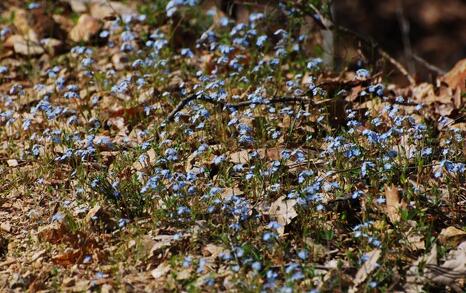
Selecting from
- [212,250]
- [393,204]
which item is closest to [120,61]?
[212,250]

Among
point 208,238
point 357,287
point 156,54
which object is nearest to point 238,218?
point 208,238

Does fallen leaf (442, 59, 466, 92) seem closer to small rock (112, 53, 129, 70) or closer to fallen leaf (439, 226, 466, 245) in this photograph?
fallen leaf (439, 226, 466, 245)

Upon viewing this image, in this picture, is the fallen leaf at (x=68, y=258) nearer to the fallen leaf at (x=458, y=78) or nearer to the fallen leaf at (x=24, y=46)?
the fallen leaf at (x=24, y=46)

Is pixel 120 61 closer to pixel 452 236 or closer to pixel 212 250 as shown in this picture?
pixel 212 250

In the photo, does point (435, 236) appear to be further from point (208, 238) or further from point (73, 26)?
point (73, 26)

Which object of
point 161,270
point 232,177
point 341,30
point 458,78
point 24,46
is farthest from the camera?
point 24,46

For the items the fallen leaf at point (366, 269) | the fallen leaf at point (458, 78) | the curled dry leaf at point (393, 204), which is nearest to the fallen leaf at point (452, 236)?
the curled dry leaf at point (393, 204)
